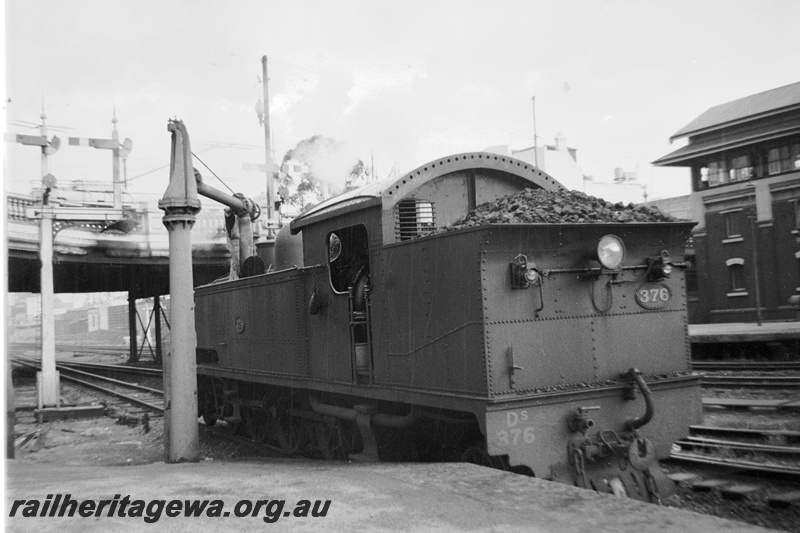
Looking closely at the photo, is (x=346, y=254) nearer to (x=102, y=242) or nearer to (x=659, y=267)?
(x=659, y=267)

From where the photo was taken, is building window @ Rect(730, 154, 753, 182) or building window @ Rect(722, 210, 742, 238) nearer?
building window @ Rect(730, 154, 753, 182)

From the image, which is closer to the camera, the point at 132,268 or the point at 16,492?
the point at 16,492

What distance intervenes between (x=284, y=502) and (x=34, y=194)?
40.2ft

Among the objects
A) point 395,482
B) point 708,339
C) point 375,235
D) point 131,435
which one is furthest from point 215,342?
point 708,339

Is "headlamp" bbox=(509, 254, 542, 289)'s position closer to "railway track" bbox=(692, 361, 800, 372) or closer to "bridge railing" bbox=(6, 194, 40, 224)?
"railway track" bbox=(692, 361, 800, 372)

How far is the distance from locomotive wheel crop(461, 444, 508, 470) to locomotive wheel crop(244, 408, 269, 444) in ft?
16.4

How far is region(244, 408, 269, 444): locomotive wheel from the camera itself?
10.3 meters

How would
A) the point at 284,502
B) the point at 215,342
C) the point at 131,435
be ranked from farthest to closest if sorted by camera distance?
the point at 131,435, the point at 215,342, the point at 284,502

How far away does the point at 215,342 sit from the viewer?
425 inches

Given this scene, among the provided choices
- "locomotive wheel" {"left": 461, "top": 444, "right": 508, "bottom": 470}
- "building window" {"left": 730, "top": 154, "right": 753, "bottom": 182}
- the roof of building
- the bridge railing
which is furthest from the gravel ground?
"building window" {"left": 730, "top": 154, "right": 753, "bottom": 182}

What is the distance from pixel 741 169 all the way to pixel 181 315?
12754mm

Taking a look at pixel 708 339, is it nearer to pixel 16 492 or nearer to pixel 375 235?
pixel 375 235

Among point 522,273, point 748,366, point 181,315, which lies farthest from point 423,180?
point 748,366

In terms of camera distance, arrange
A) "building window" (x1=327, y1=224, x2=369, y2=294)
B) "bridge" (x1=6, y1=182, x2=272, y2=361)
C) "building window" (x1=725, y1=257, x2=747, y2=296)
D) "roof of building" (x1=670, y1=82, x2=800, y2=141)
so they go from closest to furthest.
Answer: "building window" (x1=327, y1=224, x2=369, y2=294), "roof of building" (x1=670, y1=82, x2=800, y2=141), "bridge" (x1=6, y1=182, x2=272, y2=361), "building window" (x1=725, y1=257, x2=747, y2=296)
